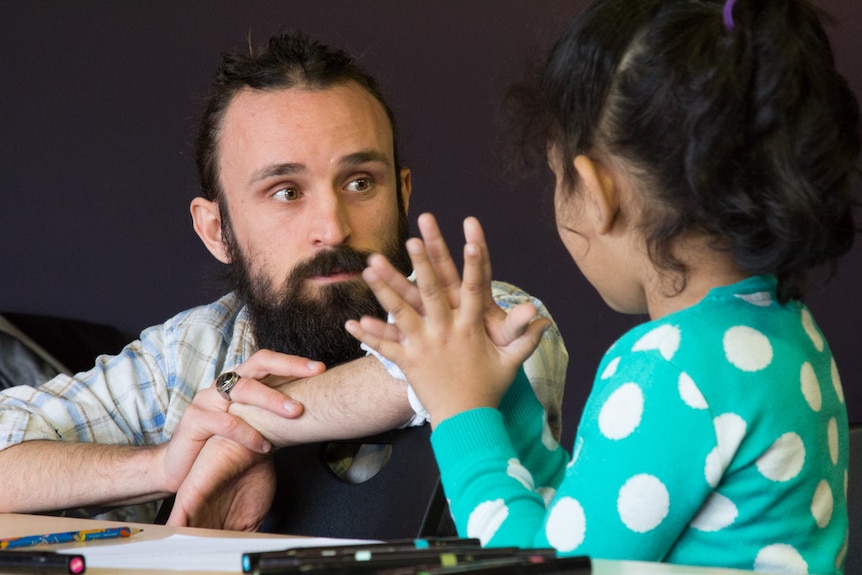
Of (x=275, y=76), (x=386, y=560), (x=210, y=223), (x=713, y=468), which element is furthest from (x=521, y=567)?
(x=210, y=223)

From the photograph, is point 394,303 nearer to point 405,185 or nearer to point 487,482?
point 487,482

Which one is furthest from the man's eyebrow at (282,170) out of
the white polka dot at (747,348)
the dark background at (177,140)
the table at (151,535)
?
the dark background at (177,140)

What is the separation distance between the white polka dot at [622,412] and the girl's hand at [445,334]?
0.12 m

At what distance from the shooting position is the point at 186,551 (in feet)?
2.86

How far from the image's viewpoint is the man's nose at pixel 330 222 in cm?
168

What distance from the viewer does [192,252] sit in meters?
3.09

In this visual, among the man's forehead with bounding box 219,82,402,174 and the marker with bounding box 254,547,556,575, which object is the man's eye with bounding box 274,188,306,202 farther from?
the marker with bounding box 254,547,556,575

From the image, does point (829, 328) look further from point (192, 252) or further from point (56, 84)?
point (56, 84)

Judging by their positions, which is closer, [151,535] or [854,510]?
[151,535]

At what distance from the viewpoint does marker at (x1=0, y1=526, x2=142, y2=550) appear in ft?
3.04

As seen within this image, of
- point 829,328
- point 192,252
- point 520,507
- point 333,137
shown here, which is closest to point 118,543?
point 520,507

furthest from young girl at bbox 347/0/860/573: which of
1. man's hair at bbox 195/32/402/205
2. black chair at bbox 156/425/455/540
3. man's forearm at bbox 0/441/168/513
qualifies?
man's hair at bbox 195/32/402/205

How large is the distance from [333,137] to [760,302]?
1.04 metres

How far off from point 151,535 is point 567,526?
430mm
